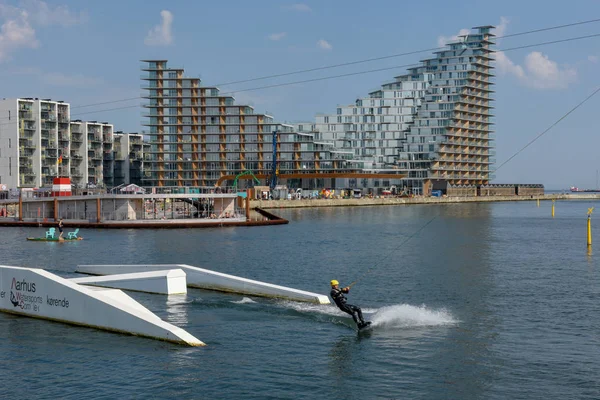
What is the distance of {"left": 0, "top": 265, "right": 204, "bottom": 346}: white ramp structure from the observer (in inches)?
1147

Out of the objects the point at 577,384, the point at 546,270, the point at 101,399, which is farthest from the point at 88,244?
the point at 577,384

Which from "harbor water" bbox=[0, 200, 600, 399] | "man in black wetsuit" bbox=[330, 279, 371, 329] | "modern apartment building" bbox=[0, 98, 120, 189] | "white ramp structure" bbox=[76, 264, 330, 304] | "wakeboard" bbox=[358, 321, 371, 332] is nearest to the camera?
"harbor water" bbox=[0, 200, 600, 399]

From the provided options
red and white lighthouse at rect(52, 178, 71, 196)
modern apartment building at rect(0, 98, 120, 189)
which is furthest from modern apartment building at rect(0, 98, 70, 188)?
red and white lighthouse at rect(52, 178, 71, 196)

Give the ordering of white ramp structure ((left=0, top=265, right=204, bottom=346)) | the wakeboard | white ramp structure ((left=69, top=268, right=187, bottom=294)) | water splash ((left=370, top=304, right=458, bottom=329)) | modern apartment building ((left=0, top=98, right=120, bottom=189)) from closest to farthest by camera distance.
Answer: white ramp structure ((left=0, top=265, right=204, bottom=346)) → the wakeboard → water splash ((left=370, top=304, right=458, bottom=329)) → white ramp structure ((left=69, top=268, right=187, bottom=294)) → modern apartment building ((left=0, top=98, right=120, bottom=189))

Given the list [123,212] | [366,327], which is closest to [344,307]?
[366,327]

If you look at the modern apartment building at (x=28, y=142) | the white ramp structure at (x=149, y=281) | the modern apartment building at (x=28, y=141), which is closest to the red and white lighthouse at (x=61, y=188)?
the white ramp structure at (x=149, y=281)

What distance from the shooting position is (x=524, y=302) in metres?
39.5

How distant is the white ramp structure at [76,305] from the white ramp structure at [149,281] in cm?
533

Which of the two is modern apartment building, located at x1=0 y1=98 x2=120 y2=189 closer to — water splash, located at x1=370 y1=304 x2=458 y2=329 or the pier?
the pier

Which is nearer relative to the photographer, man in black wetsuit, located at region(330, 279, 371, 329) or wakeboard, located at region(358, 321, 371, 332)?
man in black wetsuit, located at region(330, 279, 371, 329)

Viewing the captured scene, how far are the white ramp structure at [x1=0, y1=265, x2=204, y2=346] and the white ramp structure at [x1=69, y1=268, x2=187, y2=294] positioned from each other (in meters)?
5.33

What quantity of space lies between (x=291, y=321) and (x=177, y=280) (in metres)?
9.92

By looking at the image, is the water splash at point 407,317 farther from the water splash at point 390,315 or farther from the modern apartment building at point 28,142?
the modern apartment building at point 28,142

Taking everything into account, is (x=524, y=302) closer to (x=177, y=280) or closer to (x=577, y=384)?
(x=577, y=384)
